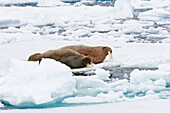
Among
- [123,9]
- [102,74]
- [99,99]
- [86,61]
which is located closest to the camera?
[99,99]

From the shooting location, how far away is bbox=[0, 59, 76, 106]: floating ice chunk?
3231 mm

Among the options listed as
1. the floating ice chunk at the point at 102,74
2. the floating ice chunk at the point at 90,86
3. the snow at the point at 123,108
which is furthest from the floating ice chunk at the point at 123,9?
the snow at the point at 123,108

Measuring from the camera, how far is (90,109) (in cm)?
297

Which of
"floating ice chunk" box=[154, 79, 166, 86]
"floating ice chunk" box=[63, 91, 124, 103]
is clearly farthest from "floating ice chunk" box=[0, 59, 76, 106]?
"floating ice chunk" box=[154, 79, 166, 86]

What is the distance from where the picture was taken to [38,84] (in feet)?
11.3

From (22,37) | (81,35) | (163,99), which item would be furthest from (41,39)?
(163,99)

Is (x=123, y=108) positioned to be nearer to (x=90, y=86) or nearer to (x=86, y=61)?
(x=90, y=86)

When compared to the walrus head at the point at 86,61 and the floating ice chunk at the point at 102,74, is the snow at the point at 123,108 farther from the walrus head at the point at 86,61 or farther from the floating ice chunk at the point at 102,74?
the walrus head at the point at 86,61

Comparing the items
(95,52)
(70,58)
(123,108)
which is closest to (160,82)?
(123,108)

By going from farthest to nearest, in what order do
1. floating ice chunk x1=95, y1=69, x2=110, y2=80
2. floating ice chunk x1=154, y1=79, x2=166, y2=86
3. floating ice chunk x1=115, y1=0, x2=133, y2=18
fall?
floating ice chunk x1=115, y1=0, x2=133, y2=18
floating ice chunk x1=95, y1=69, x2=110, y2=80
floating ice chunk x1=154, y1=79, x2=166, y2=86

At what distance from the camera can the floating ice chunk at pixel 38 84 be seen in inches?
127

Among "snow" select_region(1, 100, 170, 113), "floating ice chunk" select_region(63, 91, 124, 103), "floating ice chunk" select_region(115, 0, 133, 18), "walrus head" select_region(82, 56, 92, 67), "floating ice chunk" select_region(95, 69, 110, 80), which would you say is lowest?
"snow" select_region(1, 100, 170, 113)

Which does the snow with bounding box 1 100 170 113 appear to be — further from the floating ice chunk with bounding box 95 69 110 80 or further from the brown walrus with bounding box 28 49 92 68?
the brown walrus with bounding box 28 49 92 68

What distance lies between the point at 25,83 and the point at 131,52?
118 inches
